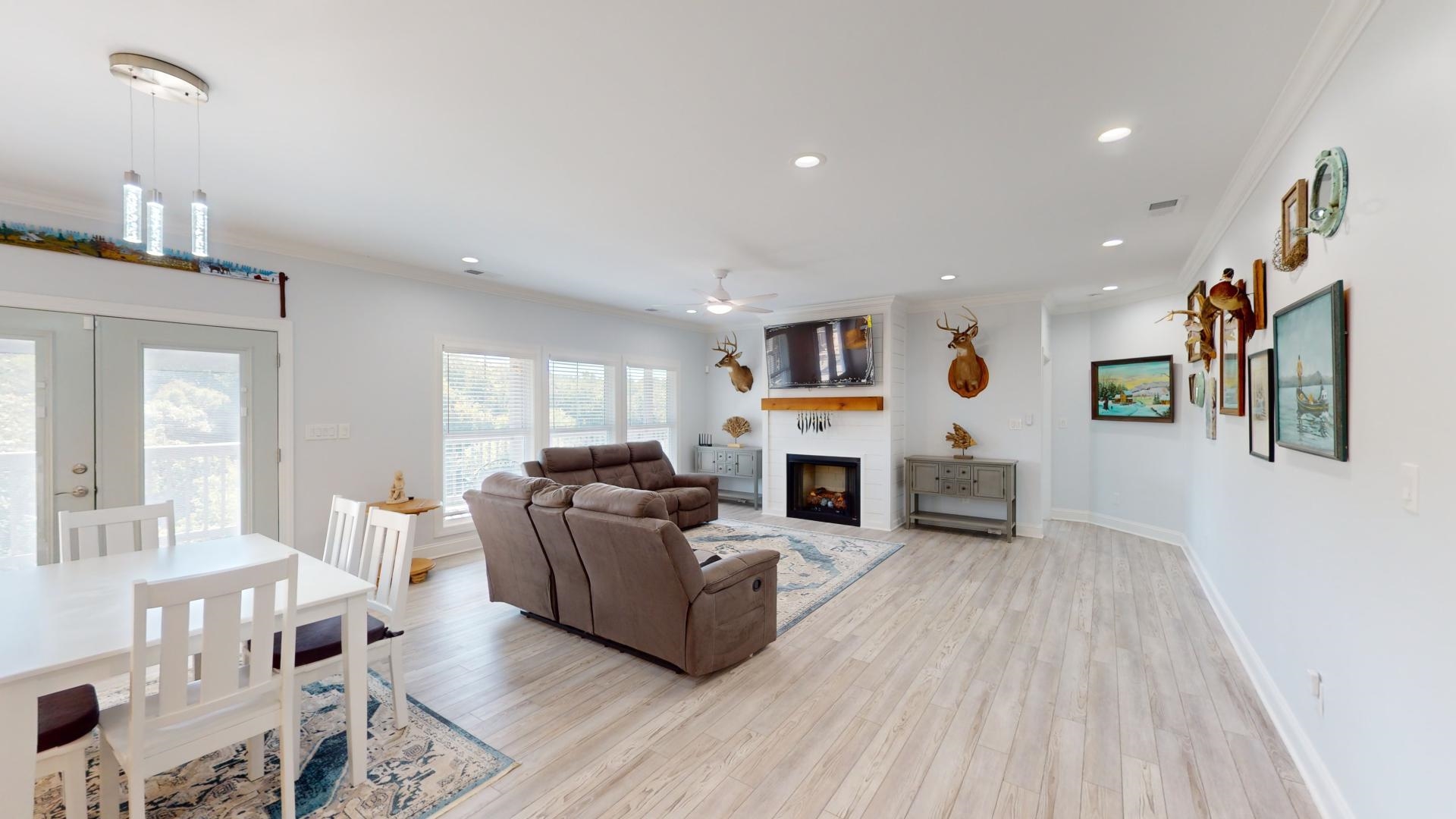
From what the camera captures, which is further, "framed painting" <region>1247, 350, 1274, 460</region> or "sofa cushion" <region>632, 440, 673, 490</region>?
"sofa cushion" <region>632, 440, 673, 490</region>

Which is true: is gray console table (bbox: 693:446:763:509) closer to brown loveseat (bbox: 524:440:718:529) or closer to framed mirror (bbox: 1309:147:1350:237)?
brown loveseat (bbox: 524:440:718:529)

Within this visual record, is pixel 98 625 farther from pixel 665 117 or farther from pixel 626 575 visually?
pixel 665 117

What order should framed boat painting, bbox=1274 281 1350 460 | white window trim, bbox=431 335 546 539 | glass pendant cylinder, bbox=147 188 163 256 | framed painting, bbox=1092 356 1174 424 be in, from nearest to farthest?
framed boat painting, bbox=1274 281 1350 460
glass pendant cylinder, bbox=147 188 163 256
white window trim, bbox=431 335 546 539
framed painting, bbox=1092 356 1174 424

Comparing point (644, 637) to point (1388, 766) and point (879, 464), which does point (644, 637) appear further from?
point (879, 464)

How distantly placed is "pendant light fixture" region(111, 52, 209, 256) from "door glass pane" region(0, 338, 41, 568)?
6.96 ft

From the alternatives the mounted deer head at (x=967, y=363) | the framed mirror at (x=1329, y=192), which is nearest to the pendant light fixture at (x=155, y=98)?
the framed mirror at (x=1329, y=192)

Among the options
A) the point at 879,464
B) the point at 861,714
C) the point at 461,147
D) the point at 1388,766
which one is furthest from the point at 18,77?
the point at 879,464

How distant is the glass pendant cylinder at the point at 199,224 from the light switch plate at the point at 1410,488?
385cm

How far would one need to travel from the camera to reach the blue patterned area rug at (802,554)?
4.03 meters

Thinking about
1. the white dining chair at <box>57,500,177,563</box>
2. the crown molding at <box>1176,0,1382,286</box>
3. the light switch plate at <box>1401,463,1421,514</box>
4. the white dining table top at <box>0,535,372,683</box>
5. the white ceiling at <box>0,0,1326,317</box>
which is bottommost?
the white dining table top at <box>0,535,372,683</box>

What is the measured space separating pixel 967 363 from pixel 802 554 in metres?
2.81

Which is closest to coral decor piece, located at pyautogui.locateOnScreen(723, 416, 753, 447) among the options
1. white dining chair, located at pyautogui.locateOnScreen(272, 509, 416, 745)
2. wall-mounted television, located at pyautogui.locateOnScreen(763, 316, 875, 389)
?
wall-mounted television, located at pyautogui.locateOnScreen(763, 316, 875, 389)

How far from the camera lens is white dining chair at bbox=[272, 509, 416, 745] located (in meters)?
2.12

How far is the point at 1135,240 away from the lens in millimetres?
3994
